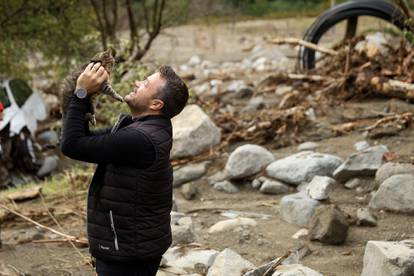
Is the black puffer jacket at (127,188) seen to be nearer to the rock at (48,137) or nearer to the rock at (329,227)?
the rock at (329,227)

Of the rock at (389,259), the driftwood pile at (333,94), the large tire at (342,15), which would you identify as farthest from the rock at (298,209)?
the large tire at (342,15)

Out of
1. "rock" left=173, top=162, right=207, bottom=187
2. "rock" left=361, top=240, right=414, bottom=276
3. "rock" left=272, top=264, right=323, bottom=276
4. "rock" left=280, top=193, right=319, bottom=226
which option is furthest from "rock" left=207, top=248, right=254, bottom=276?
"rock" left=173, top=162, right=207, bottom=187

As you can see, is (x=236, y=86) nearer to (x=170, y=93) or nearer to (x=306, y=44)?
(x=306, y=44)

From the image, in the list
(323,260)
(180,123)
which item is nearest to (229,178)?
(180,123)

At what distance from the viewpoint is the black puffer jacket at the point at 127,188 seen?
3.17m

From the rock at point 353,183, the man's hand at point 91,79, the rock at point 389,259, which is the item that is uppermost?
the man's hand at point 91,79

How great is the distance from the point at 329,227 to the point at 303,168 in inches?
58.3

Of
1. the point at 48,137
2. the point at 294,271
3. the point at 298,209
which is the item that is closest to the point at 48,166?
the point at 48,137

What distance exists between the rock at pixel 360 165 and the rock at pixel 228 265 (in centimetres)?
187

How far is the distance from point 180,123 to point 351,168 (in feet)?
6.64

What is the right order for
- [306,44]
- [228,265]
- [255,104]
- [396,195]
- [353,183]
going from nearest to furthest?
1. [228,265]
2. [396,195]
3. [353,183]
4. [255,104]
5. [306,44]

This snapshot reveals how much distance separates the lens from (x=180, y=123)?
740cm

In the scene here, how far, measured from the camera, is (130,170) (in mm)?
3213

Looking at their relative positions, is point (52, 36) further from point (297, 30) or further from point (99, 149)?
point (297, 30)
